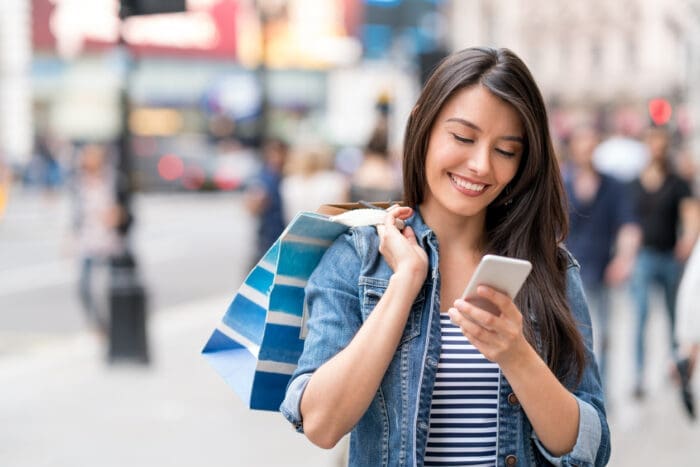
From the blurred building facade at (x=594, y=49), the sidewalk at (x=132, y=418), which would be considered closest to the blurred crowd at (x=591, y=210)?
the sidewalk at (x=132, y=418)

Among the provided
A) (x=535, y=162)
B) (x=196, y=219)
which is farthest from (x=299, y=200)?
(x=196, y=219)

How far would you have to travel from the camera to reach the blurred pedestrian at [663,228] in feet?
26.6

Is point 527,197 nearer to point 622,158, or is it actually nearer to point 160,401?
point 160,401

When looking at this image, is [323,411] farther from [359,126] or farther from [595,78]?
[595,78]

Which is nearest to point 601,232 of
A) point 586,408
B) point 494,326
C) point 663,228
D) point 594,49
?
point 663,228

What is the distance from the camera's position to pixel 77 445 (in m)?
6.31

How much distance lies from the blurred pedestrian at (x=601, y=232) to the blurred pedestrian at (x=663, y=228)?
716 millimetres

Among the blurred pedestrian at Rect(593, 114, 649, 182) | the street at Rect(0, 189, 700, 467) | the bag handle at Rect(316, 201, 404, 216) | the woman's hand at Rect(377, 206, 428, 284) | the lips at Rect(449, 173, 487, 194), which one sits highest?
the lips at Rect(449, 173, 487, 194)

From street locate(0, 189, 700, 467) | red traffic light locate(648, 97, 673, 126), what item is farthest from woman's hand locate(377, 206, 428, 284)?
red traffic light locate(648, 97, 673, 126)

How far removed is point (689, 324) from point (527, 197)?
5.22 ft

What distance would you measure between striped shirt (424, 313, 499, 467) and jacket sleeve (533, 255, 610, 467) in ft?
0.36

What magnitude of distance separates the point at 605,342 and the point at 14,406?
13.6ft

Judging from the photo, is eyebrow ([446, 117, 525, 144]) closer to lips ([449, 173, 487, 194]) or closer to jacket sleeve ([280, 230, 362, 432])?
lips ([449, 173, 487, 194])

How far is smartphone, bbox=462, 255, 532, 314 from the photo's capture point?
171 cm
